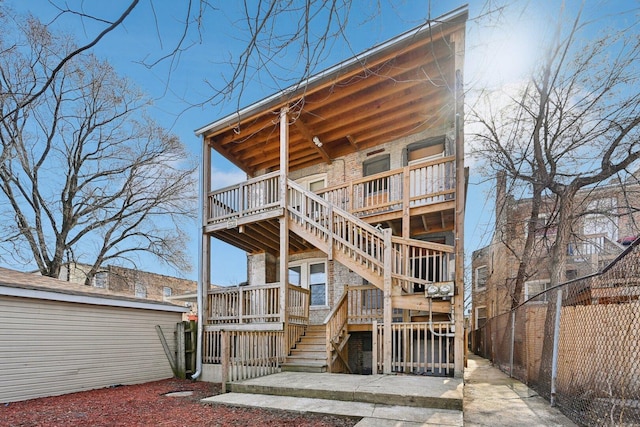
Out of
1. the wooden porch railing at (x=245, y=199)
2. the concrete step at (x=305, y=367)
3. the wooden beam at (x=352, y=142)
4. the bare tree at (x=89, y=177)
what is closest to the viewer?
the concrete step at (x=305, y=367)

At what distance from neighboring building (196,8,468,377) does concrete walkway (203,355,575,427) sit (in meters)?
0.89

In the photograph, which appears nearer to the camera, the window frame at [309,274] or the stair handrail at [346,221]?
the stair handrail at [346,221]

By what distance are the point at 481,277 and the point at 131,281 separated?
2146cm

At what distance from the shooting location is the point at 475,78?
9.35ft

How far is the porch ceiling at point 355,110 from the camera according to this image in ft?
23.2

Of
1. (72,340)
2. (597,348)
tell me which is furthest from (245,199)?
(597,348)

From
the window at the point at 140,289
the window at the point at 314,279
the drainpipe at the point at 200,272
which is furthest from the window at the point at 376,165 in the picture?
the window at the point at 140,289

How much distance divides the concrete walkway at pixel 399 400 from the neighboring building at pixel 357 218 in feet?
2.92

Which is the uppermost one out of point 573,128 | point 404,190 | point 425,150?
point 573,128

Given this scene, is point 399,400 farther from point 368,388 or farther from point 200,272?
point 200,272

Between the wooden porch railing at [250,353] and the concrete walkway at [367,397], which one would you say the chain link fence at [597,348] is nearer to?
the concrete walkway at [367,397]

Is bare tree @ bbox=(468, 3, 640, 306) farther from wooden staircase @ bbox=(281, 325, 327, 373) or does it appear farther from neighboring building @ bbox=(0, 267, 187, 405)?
neighboring building @ bbox=(0, 267, 187, 405)

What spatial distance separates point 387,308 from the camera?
269 inches

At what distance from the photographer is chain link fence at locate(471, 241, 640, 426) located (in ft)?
11.1
